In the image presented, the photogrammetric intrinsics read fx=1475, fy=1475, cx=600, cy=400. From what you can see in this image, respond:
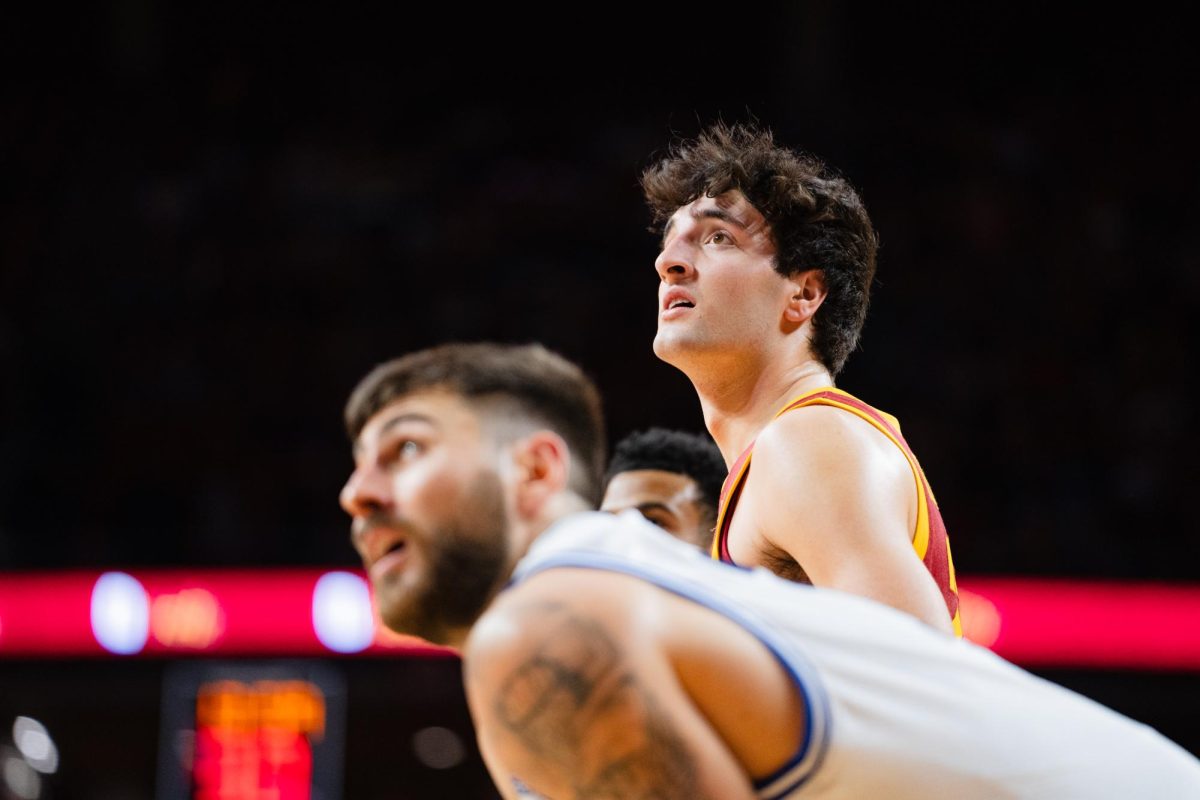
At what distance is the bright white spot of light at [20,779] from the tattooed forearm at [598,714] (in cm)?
781

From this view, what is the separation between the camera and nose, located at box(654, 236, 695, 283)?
3.11m

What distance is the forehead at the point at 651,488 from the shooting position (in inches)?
159

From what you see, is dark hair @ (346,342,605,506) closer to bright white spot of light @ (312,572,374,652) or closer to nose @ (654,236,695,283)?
nose @ (654,236,695,283)

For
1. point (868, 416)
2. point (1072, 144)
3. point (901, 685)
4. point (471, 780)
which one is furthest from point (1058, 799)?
point (1072, 144)

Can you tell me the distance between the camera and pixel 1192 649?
8219 mm

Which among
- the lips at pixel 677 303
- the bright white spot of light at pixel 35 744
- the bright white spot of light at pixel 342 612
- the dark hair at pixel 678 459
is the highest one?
the bright white spot of light at pixel 342 612

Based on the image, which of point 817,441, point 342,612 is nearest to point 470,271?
point 342,612

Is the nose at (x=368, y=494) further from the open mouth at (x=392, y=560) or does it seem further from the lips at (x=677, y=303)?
the lips at (x=677, y=303)

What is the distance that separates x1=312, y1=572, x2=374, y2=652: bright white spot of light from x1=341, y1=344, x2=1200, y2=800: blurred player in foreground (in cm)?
648

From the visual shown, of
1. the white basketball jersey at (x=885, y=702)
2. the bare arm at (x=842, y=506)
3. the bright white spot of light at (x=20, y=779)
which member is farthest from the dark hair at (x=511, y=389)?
the bright white spot of light at (x=20, y=779)

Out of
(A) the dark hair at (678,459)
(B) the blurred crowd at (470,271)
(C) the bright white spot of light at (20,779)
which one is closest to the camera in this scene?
(A) the dark hair at (678,459)

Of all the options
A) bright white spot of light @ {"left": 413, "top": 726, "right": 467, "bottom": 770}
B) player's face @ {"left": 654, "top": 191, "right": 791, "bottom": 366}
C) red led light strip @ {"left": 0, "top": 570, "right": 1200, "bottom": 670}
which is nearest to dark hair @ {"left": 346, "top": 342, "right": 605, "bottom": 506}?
player's face @ {"left": 654, "top": 191, "right": 791, "bottom": 366}

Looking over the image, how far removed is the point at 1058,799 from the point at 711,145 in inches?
76.6

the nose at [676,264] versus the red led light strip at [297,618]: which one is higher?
the red led light strip at [297,618]
